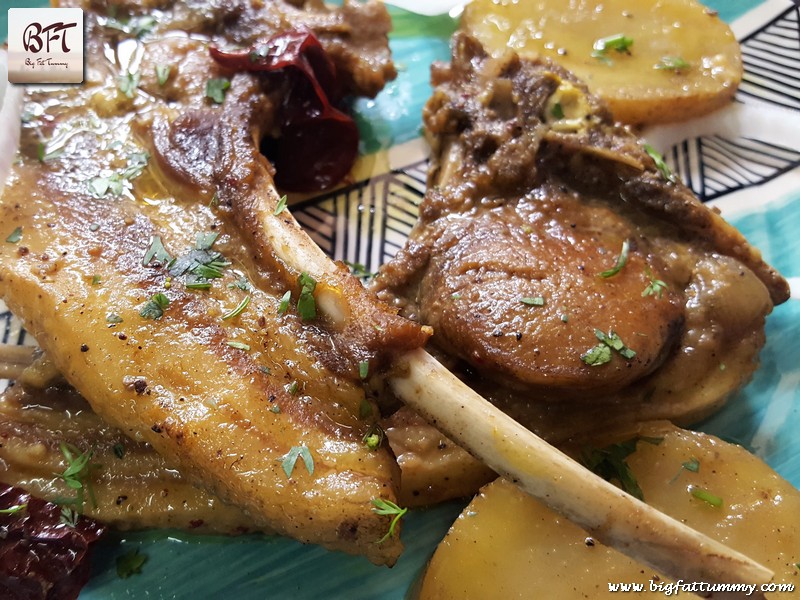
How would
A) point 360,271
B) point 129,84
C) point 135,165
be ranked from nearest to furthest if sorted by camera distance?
point 135,165, point 129,84, point 360,271

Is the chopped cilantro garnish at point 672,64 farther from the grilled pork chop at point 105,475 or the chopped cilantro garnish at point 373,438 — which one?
the grilled pork chop at point 105,475

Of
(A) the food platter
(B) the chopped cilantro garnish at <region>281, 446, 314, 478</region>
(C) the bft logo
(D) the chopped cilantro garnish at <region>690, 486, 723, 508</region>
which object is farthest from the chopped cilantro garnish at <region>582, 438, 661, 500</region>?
(C) the bft logo

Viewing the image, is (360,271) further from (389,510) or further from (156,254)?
(389,510)

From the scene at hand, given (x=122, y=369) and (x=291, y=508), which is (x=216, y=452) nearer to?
(x=291, y=508)

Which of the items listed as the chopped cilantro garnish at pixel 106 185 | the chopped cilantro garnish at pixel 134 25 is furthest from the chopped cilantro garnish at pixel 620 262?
the chopped cilantro garnish at pixel 134 25

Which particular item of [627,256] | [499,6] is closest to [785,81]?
[499,6]

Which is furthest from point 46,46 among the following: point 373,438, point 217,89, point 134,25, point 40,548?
point 373,438

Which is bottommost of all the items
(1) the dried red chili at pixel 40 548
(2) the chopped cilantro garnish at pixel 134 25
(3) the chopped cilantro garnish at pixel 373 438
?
(1) the dried red chili at pixel 40 548
